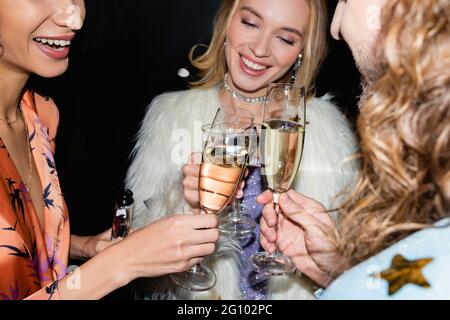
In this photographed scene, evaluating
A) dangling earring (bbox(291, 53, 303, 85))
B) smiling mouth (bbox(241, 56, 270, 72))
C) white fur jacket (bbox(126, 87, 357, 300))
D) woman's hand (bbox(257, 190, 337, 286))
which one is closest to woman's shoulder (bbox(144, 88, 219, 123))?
white fur jacket (bbox(126, 87, 357, 300))

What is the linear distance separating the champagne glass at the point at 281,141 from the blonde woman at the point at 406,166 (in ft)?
1.11

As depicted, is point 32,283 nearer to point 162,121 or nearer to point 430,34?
point 162,121

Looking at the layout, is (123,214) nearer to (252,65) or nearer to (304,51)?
(252,65)

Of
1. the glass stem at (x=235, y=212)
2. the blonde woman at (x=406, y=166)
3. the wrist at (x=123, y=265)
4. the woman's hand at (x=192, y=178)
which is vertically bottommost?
the glass stem at (x=235, y=212)

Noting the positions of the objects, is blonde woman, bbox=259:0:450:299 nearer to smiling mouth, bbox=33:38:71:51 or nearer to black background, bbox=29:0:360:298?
smiling mouth, bbox=33:38:71:51

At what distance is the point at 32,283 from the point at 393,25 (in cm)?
140

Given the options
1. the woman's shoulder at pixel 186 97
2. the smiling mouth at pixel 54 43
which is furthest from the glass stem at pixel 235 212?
the smiling mouth at pixel 54 43

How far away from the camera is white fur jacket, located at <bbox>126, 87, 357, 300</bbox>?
2.06 meters

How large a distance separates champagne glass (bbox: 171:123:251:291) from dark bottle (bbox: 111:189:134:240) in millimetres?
346

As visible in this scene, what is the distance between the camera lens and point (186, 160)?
2.32 meters

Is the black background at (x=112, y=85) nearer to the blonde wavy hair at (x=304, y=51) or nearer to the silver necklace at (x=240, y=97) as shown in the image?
the blonde wavy hair at (x=304, y=51)

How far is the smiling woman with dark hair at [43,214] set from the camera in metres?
1.27

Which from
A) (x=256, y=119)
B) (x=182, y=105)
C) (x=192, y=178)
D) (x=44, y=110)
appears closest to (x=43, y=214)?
(x=44, y=110)
